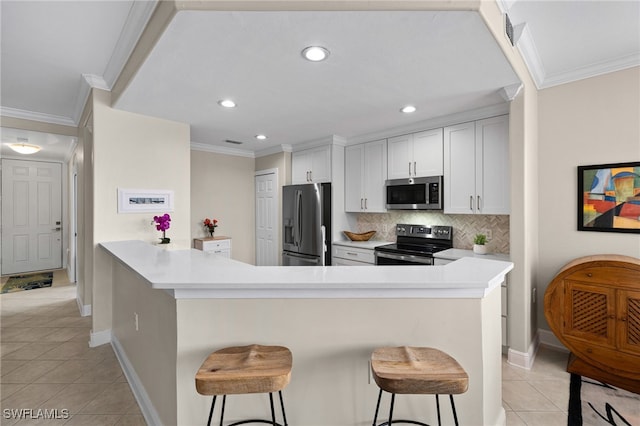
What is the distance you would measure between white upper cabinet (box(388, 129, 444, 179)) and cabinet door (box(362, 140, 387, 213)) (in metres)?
0.11

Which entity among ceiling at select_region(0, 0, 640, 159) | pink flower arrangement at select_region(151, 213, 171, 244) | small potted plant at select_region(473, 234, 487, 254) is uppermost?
ceiling at select_region(0, 0, 640, 159)

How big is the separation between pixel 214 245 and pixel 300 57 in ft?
10.9

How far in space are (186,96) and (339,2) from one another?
67.6 inches

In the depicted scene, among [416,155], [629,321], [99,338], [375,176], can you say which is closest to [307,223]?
[375,176]

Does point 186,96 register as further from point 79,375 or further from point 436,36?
point 79,375

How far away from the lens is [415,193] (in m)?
3.51

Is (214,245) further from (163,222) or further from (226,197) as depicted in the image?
(163,222)

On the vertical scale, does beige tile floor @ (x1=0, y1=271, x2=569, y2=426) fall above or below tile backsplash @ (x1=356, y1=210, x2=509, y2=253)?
below

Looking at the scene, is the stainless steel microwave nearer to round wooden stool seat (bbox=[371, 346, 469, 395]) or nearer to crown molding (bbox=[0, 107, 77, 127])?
round wooden stool seat (bbox=[371, 346, 469, 395])

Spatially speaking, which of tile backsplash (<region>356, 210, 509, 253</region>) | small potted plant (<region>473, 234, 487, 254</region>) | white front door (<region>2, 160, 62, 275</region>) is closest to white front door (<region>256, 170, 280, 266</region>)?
tile backsplash (<region>356, 210, 509, 253</region>)

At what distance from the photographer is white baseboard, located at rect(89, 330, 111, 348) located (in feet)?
9.41

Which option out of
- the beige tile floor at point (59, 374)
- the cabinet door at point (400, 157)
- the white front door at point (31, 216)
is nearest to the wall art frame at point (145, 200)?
the beige tile floor at point (59, 374)

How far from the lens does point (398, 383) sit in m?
1.12

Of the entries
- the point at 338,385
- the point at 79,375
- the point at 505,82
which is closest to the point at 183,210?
the point at 79,375
